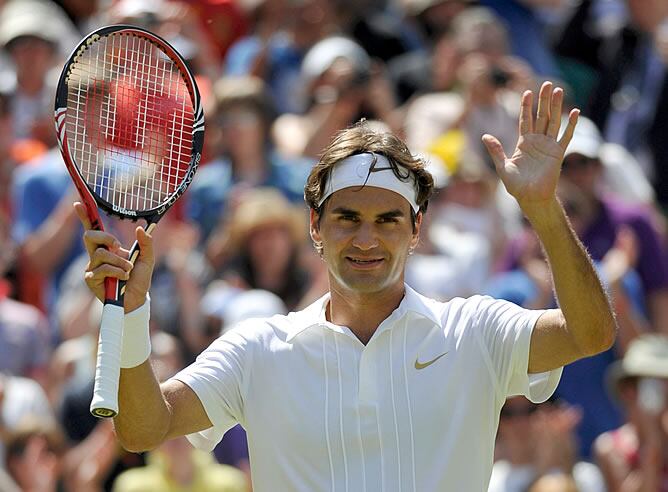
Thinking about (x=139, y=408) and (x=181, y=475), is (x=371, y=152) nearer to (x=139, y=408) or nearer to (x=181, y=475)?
(x=139, y=408)

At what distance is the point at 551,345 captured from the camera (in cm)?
441

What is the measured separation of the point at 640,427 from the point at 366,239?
380 cm

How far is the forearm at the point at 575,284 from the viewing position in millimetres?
4328

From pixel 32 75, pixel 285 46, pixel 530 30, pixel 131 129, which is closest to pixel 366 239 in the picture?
pixel 131 129

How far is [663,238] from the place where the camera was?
9039 mm

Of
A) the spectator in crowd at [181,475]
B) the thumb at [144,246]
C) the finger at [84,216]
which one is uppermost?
the finger at [84,216]

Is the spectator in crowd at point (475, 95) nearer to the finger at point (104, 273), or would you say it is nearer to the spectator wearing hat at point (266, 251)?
the spectator wearing hat at point (266, 251)

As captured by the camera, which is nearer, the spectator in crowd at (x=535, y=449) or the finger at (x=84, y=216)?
the finger at (x=84, y=216)

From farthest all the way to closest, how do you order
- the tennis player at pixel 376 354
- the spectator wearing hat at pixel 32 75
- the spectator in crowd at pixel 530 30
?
the spectator in crowd at pixel 530 30 < the spectator wearing hat at pixel 32 75 < the tennis player at pixel 376 354

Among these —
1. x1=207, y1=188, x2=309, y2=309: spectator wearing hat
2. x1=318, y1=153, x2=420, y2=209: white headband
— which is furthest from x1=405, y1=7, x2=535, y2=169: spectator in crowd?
x1=318, y1=153, x2=420, y2=209: white headband

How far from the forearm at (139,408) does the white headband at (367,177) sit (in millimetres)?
753

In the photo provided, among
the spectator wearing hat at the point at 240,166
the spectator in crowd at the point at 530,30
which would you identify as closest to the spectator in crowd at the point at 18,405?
the spectator wearing hat at the point at 240,166

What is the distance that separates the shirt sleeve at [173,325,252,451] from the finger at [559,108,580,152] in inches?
40.9

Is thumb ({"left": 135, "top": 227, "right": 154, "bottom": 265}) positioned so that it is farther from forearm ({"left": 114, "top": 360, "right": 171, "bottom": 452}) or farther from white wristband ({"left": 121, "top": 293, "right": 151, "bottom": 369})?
forearm ({"left": 114, "top": 360, "right": 171, "bottom": 452})
